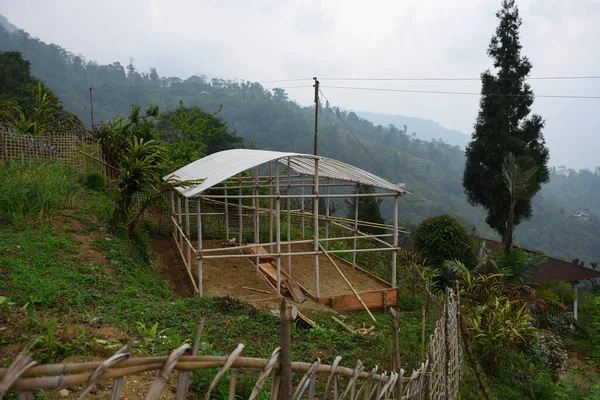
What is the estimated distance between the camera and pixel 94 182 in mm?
11398

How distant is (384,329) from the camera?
726 cm

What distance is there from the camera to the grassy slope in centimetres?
335

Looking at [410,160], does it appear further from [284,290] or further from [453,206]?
[284,290]

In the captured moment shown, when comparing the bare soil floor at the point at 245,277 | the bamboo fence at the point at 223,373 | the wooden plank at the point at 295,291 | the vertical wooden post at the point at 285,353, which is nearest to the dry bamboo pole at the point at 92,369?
the bamboo fence at the point at 223,373

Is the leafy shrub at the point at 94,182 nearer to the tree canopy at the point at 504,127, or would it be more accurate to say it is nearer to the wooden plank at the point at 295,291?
the wooden plank at the point at 295,291

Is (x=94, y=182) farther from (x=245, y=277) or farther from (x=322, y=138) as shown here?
(x=322, y=138)

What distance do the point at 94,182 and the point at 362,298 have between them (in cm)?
781

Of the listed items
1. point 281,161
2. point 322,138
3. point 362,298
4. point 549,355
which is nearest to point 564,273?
point 549,355

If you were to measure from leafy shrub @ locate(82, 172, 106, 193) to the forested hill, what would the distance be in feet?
99.5

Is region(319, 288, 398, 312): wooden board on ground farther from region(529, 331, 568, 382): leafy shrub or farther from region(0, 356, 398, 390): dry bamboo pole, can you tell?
region(0, 356, 398, 390): dry bamboo pole

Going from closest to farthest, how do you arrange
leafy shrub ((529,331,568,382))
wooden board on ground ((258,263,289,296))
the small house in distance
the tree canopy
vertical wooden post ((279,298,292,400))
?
vertical wooden post ((279,298,292,400)), leafy shrub ((529,331,568,382)), wooden board on ground ((258,263,289,296)), the small house in distance, the tree canopy

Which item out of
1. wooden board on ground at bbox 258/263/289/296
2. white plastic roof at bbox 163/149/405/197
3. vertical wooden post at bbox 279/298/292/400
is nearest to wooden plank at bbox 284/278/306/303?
wooden board on ground at bbox 258/263/289/296

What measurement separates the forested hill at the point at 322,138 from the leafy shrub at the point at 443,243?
1123 inches

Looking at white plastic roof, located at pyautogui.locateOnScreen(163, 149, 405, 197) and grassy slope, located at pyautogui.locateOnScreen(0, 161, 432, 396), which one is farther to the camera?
white plastic roof, located at pyautogui.locateOnScreen(163, 149, 405, 197)
